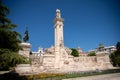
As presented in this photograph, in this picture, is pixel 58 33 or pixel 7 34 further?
pixel 58 33

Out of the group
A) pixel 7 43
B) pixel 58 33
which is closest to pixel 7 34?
pixel 7 43

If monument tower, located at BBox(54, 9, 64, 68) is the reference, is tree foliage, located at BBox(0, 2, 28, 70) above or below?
below

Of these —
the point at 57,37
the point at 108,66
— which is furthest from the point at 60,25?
the point at 108,66

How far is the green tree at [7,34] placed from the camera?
9.85 metres

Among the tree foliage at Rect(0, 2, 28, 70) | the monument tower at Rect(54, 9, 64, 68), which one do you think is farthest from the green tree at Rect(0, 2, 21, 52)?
the monument tower at Rect(54, 9, 64, 68)

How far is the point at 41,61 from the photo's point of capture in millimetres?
28359

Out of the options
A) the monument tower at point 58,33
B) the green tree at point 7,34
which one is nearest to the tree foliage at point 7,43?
the green tree at point 7,34

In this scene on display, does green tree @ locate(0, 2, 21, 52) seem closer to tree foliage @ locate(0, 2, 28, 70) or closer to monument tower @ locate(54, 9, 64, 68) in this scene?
tree foliage @ locate(0, 2, 28, 70)

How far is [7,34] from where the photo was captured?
9.88 meters

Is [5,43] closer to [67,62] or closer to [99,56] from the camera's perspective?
[67,62]

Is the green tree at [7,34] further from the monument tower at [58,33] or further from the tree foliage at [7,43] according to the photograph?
the monument tower at [58,33]

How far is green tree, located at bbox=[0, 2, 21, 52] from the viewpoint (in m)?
9.85

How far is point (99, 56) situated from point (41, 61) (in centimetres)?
1408

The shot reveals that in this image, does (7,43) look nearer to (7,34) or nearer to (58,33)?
(7,34)
